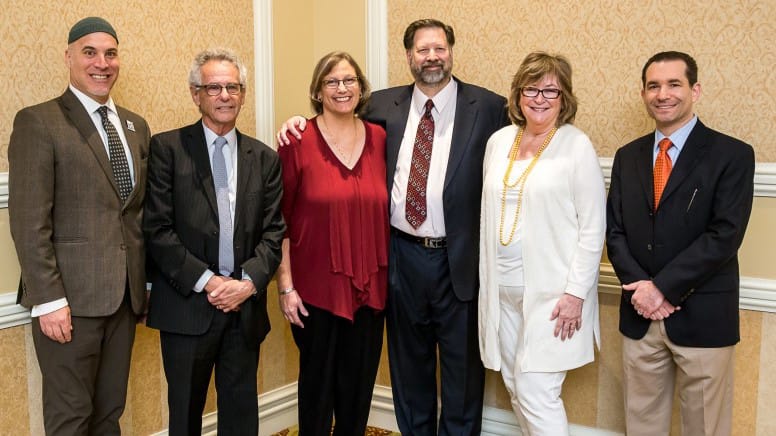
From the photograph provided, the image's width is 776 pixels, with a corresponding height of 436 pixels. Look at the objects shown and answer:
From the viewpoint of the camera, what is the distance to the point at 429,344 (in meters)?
2.85

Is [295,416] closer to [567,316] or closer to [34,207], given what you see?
[567,316]

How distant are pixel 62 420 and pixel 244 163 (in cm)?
103

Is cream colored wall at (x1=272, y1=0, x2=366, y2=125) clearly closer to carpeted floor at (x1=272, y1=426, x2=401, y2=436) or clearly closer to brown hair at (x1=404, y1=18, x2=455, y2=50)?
brown hair at (x1=404, y1=18, x2=455, y2=50)

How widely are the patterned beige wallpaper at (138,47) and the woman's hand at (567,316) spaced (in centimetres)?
178

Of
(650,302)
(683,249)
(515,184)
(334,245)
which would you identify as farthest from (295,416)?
(683,249)

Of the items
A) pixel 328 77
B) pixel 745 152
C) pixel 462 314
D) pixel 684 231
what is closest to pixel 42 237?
pixel 328 77

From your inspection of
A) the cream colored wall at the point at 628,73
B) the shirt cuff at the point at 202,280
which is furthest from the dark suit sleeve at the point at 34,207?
the cream colored wall at the point at 628,73

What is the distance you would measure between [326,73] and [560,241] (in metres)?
1.05

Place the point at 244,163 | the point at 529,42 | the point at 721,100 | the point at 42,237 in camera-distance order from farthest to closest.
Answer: the point at 529,42, the point at 721,100, the point at 244,163, the point at 42,237

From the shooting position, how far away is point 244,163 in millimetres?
2449

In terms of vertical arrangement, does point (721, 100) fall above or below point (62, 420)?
above

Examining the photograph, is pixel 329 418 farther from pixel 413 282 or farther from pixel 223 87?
pixel 223 87

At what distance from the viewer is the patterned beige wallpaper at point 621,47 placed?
8.44ft

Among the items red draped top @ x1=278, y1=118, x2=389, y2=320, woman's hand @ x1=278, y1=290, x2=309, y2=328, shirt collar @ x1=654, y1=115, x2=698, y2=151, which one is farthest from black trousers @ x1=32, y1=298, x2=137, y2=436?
shirt collar @ x1=654, y1=115, x2=698, y2=151
